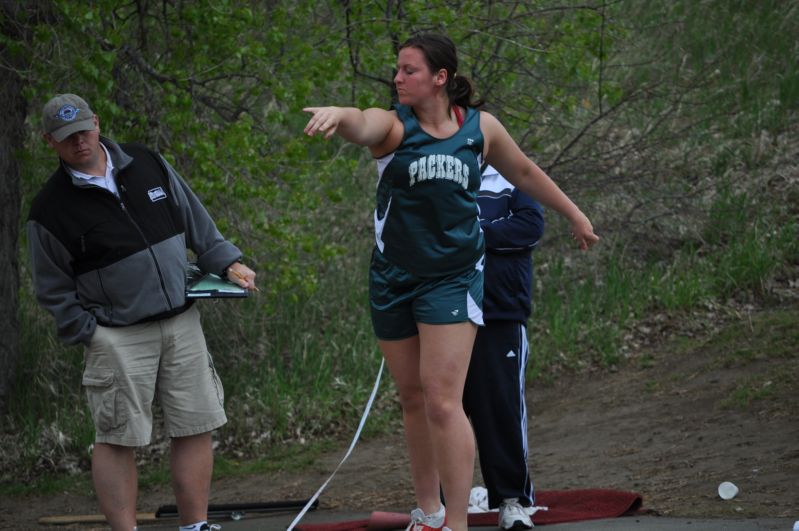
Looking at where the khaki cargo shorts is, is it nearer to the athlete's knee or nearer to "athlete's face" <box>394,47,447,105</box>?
the athlete's knee

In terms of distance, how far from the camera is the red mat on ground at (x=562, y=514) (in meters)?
5.62

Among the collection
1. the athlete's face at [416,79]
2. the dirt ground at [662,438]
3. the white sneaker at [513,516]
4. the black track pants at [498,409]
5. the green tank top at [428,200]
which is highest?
the athlete's face at [416,79]

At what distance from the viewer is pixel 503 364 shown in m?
5.45

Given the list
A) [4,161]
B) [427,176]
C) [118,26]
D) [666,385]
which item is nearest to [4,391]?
[4,161]

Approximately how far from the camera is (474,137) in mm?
4871

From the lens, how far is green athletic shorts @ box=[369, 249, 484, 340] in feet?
15.7

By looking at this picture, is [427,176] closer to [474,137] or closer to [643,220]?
[474,137]

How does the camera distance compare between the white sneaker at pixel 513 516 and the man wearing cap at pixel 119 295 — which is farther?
the white sneaker at pixel 513 516

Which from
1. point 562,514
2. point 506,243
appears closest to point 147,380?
point 506,243

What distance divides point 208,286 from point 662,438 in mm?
3487

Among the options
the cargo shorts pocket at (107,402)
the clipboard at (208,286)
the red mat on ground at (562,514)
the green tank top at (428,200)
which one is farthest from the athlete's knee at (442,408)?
the cargo shorts pocket at (107,402)

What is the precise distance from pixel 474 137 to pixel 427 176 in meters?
0.30

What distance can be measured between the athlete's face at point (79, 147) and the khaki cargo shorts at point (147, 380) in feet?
2.36

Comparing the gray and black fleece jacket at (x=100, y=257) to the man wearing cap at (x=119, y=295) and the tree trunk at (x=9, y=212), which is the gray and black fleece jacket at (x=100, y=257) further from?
the tree trunk at (x=9, y=212)
